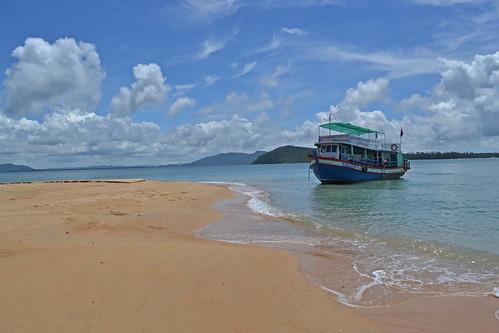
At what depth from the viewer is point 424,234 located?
42.4 feet

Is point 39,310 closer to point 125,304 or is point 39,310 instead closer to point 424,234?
point 125,304

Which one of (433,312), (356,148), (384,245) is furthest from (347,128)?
(433,312)

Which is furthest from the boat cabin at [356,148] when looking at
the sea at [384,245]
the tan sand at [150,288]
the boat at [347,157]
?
the tan sand at [150,288]

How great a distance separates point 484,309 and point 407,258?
11.8ft

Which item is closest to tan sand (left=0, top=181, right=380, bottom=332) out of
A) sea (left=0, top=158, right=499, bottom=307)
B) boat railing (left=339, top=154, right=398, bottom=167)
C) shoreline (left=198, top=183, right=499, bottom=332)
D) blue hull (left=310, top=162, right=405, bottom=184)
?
shoreline (left=198, top=183, right=499, bottom=332)

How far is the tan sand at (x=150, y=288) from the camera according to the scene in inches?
186

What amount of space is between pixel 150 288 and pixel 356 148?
41.5 m

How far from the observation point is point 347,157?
4316cm

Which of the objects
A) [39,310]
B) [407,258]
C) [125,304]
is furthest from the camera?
[407,258]

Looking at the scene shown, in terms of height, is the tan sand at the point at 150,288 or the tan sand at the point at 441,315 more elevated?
the tan sand at the point at 150,288

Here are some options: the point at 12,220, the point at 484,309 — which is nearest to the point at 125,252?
the point at 12,220

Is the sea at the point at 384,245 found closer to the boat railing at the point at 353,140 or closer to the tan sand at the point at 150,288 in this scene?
the tan sand at the point at 150,288

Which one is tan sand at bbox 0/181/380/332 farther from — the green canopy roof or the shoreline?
the green canopy roof

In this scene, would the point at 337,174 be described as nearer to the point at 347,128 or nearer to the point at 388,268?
the point at 347,128
